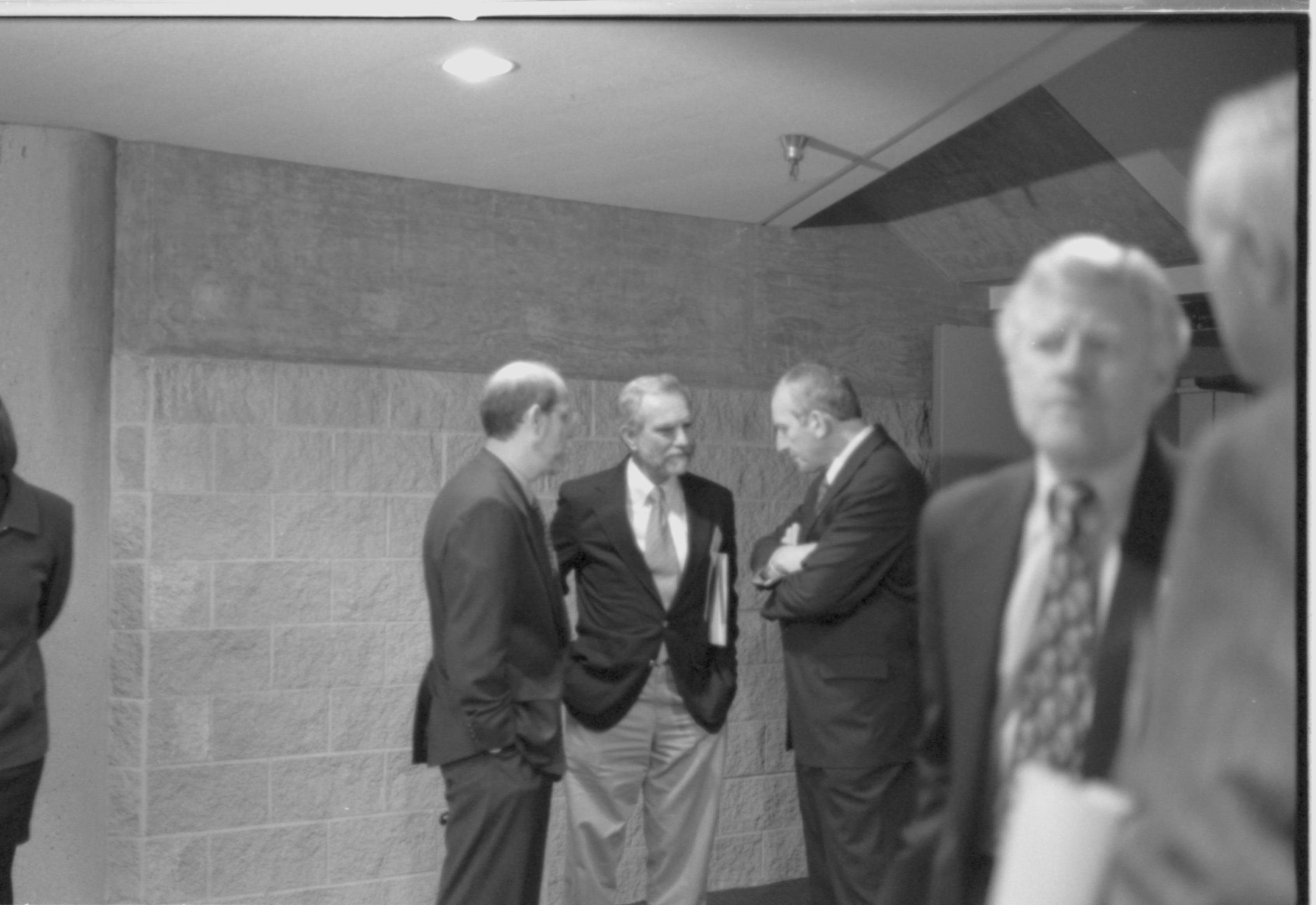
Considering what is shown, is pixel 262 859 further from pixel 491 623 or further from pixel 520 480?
pixel 520 480

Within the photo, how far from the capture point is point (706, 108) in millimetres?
2355

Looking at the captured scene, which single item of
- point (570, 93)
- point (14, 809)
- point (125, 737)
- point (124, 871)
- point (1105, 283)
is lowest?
point (124, 871)

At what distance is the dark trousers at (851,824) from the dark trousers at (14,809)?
125 centimetres

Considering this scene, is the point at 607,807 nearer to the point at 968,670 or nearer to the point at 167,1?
the point at 968,670

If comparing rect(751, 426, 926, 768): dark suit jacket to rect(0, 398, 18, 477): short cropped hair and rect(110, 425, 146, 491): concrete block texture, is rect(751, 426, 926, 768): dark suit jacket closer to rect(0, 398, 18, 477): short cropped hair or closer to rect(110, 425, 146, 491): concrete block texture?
rect(110, 425, 146, 491): concrete block texture

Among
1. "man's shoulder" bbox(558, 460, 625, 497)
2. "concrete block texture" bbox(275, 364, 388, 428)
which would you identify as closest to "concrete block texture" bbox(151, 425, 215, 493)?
"concrete block texture" bbox(275, 364, 388, 428)

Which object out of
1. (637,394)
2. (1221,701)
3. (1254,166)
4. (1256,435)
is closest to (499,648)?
(637,394)

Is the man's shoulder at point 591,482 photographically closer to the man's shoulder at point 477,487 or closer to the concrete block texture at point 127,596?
the man's shoulder at point 477,487

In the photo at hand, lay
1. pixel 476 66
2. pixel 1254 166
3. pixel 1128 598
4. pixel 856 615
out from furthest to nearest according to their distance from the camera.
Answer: pixel 476 66 < pixel 856 615 < pixel 1254 166 < pixel 1128 598

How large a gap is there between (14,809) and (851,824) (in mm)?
1354

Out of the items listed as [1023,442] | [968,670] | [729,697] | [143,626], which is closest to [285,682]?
[143,626]

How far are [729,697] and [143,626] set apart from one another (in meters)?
0.97

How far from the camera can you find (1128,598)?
1933 mm

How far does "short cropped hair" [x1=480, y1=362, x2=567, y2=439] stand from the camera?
2.31 m
